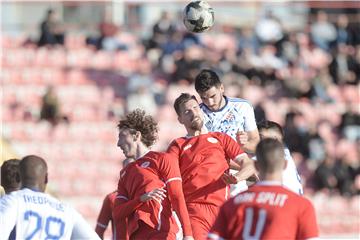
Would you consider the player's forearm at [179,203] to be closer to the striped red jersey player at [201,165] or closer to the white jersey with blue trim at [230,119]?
the striped red jersey player at [201,165]

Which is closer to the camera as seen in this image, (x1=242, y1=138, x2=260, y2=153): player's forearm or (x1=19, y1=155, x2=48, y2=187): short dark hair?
(x1=19, y1=155, x2=48, y2=187): short dark hair

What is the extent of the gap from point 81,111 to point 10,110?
4.92ft

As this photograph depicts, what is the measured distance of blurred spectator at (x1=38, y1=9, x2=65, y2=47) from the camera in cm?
2339

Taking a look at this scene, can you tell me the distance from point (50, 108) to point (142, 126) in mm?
12599

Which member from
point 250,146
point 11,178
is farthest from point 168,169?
point 11,178

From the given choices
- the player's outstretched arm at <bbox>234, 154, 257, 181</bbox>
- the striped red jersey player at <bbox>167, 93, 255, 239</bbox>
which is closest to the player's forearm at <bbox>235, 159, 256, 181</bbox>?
the player's outstretched arm at <bbox>234, 154, 257, 181</bbox>

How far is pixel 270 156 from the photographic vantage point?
262 inches

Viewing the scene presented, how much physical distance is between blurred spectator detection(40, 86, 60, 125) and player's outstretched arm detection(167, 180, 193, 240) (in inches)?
504

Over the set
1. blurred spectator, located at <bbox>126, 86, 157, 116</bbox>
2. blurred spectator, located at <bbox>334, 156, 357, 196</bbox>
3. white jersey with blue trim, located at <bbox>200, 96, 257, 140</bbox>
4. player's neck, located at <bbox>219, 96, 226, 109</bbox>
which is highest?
player's neck, located at <bbox>219, 96, 226, 109</bbox>

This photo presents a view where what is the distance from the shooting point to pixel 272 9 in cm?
2686

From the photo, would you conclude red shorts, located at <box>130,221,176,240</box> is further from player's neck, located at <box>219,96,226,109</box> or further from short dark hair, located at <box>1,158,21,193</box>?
player's neck, located at <box>219,96,226,109</box>

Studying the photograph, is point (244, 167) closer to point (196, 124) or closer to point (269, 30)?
point (196, 124)

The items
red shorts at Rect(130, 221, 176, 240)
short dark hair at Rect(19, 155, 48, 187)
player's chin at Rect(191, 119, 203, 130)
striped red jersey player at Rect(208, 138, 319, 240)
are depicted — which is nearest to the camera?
striped red jersey player at Rect(208, 138, 319, 240)

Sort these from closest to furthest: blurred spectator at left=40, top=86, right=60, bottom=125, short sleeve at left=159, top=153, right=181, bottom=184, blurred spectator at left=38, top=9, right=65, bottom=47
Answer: short sleeve at left=159, top=153, right=181, bottom=184, blurred spectator at left=40, top=86, right=60, bottom=125, blurred spectator at left=38, top=9, right=65, bottom=47
